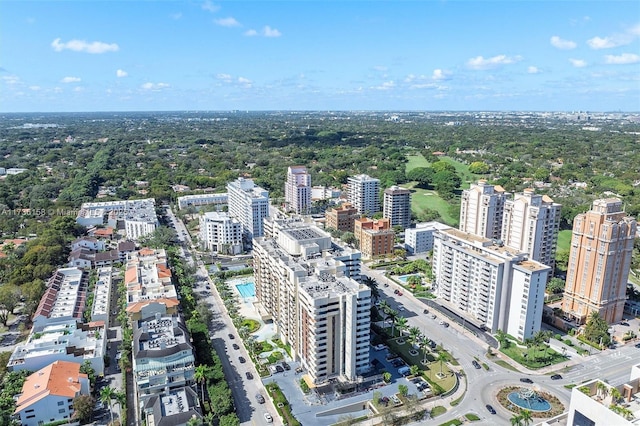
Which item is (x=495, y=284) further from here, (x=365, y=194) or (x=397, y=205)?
(x=365, y=194)

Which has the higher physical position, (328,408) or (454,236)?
(454,236)

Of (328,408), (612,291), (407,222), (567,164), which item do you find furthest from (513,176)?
(328,408)

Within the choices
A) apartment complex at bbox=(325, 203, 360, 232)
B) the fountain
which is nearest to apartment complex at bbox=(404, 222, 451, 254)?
apartment complex at bbox=(325, 203, 360, 232)

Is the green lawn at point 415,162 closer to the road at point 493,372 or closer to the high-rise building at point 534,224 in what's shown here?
the high-rise building at point 534,224

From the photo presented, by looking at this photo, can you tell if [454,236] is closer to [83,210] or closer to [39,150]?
[83,210]

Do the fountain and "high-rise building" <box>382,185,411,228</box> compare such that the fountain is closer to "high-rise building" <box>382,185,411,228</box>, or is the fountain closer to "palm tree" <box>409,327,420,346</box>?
"palm tree" <box>409,327,420,346</box>

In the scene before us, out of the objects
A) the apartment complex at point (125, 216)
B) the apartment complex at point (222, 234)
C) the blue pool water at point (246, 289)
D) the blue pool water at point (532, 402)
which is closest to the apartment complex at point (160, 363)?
the blue pool water at point (246, 289)

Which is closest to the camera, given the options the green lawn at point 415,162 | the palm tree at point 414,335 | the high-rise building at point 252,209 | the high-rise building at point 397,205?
the palm tree at point 414,335
